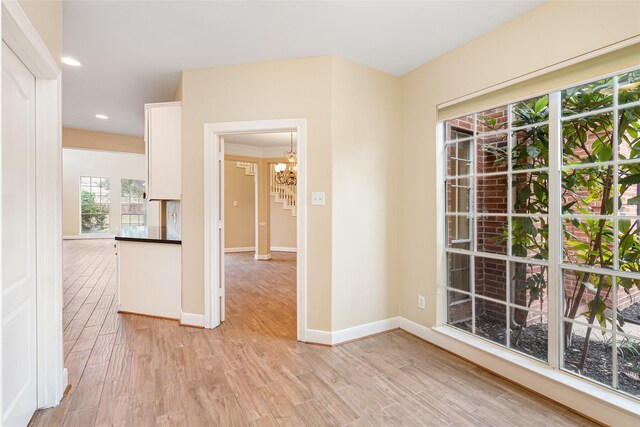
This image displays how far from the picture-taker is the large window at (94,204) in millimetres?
10570

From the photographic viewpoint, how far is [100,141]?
5.86 meters

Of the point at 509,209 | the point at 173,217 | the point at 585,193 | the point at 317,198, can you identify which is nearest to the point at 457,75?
the point at 509,209

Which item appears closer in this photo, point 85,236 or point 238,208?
point 238,208

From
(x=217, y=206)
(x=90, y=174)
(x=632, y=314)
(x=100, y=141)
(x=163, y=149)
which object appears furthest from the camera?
(x=90, y=174)

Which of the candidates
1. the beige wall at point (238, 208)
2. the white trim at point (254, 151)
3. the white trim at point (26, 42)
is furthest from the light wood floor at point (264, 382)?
the beige wall at point (238, 208)

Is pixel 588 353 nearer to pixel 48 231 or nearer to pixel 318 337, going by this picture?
pixel 318 337

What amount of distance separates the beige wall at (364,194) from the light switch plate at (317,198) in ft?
0.36

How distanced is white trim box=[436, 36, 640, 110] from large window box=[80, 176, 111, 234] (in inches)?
464

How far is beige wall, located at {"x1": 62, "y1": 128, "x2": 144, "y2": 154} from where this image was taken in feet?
18.3

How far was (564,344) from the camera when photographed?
7.06ft

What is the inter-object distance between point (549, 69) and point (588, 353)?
6.48 ft

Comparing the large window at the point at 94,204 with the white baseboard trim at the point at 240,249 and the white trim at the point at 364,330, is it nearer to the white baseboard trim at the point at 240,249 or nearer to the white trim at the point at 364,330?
the white baseboard trim at the point at 240,249

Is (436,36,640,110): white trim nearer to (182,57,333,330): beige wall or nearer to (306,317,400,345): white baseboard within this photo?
(182,57,333,330): beige wall

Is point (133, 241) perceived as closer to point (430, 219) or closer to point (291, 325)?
point (291, 325)
